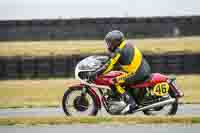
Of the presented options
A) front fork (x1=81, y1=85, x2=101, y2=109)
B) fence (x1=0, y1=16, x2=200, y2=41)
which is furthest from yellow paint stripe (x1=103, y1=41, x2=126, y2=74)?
fence (x1=0, y1=16, x2=200, y2=41)

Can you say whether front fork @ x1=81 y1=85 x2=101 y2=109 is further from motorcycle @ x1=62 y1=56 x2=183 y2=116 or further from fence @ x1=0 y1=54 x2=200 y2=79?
fence @ x1=0 y1=54 x2=200 y2=79

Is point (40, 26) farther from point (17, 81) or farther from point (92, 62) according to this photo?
point (92, 62)

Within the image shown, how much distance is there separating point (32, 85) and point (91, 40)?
4.97 meters

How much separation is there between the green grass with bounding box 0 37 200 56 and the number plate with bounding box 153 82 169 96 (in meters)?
12.8

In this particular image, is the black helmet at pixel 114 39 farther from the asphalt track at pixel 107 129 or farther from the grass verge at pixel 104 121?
the asphalt track at pixel 107 129

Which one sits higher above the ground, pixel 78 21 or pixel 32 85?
pixel 78 21

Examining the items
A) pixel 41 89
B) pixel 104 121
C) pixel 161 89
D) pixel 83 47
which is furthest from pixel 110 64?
pixel 83 47

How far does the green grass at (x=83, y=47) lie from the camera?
82.2 ft

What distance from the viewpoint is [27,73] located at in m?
22.8

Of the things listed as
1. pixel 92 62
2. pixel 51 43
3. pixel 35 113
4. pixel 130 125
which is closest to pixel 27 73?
pixel 51 43

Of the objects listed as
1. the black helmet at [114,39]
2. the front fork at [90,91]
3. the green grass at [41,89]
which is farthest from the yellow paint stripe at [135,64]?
the green grass at [41,89]

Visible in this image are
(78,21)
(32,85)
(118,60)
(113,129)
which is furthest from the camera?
(78,21)

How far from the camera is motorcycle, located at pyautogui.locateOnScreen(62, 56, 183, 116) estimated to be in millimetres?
11609

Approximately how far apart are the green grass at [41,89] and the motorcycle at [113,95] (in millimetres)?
7567
